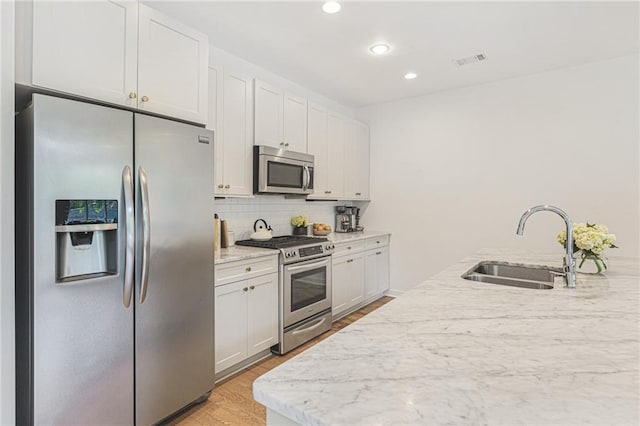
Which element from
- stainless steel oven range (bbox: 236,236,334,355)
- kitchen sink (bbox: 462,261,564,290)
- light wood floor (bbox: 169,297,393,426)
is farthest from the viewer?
stainless steel oven range (bbox: 236,236,334,355)

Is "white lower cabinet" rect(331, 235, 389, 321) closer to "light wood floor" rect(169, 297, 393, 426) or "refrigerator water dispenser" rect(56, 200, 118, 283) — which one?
"light wood floor" rect(169, 297, 393, 426)

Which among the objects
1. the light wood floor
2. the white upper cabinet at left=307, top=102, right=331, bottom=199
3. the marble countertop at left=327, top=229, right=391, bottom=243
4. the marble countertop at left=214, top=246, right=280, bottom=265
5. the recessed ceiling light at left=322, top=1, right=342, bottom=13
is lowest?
the light wood floor

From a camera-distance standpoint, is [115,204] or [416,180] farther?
[416,180]

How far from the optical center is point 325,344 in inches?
36.6

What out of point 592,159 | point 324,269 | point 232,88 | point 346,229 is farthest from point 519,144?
point 232,88

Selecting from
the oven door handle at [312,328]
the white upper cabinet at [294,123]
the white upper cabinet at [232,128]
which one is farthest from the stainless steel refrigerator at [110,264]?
the white upper cabinet at [294,123]

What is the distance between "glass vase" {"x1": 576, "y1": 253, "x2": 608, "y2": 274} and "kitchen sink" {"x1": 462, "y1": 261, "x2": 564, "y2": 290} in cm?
12

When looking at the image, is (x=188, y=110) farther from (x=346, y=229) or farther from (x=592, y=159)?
(x=592, y=159)

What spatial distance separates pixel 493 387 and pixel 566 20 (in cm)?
297

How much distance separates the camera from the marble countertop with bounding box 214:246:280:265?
93.3 inches

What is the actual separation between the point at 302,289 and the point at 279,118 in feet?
5.55

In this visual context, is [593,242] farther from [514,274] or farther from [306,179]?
[306,179]

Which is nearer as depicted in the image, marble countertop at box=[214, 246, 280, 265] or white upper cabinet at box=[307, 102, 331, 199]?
marble countertop at box=[214, 246, 280, 265]

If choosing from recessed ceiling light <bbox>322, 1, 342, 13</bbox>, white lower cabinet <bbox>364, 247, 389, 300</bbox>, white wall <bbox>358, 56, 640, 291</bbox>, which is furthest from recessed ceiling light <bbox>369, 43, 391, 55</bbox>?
white lower cabinet <bbox>364, 247, 389, 300</bbox>
